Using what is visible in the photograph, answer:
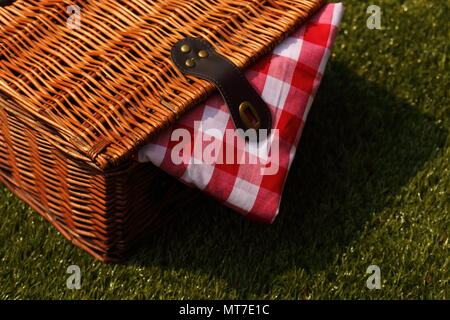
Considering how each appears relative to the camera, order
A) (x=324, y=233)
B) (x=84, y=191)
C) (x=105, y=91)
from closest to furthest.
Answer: (x=105, y=91) → (x=84, y=191) → (x=324, y=233)

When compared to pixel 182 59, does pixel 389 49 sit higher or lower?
lower

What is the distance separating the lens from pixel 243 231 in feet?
6.64

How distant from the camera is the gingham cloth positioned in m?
1.59

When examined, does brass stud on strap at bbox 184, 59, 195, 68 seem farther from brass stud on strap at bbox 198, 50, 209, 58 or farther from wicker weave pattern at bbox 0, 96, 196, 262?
wicker weave pattern at bbox 0, 96, 196, 262

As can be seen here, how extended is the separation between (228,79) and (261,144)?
20cm

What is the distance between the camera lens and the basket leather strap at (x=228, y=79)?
A: 1.64 meters

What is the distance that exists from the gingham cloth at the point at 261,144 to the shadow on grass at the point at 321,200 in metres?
0.33

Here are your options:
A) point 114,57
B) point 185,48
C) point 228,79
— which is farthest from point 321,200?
point 114,57

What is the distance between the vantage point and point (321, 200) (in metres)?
2.10

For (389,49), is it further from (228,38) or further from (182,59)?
(182,59)

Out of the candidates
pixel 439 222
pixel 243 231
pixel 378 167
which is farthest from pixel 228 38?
pixel 439 222

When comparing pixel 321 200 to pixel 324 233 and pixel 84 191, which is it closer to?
pixel 324 233

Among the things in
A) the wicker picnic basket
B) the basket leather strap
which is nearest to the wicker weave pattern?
the wicker picnic basket
